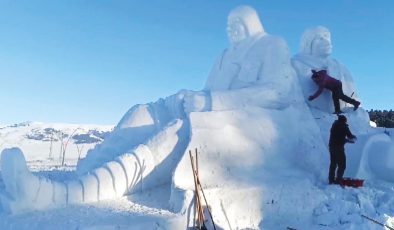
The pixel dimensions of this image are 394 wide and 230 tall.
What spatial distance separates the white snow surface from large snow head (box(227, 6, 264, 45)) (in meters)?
0.02

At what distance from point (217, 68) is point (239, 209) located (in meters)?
2.91

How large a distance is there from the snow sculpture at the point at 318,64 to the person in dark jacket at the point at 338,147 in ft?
4.30

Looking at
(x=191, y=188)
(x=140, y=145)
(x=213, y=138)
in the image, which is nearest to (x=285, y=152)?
(x=213, y=138)

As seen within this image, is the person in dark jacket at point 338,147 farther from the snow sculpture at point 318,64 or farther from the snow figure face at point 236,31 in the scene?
the snow figure face at point 236,31

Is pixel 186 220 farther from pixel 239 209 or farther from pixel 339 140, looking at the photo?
pixel 339 140

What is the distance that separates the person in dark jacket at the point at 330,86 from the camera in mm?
7516

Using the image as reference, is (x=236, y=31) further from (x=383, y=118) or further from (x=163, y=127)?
(x=383, y=118)

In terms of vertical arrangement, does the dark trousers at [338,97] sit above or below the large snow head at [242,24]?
below

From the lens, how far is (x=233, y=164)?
Result: 6.29 meters

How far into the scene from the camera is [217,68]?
7.93 metres

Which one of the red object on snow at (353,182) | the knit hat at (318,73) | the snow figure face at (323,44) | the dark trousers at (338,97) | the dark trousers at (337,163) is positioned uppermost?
the snow figure face at (323,44)

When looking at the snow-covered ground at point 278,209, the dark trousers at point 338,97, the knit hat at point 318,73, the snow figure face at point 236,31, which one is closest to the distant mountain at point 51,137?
the snow figure face at point 236,31

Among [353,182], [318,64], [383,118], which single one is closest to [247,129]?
[353,182]

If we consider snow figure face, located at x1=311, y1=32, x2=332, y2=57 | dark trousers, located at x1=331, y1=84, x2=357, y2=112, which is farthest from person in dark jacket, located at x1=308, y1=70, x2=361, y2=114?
snow figure face, located at x1=311, y1=32, x2=332, y2=57
